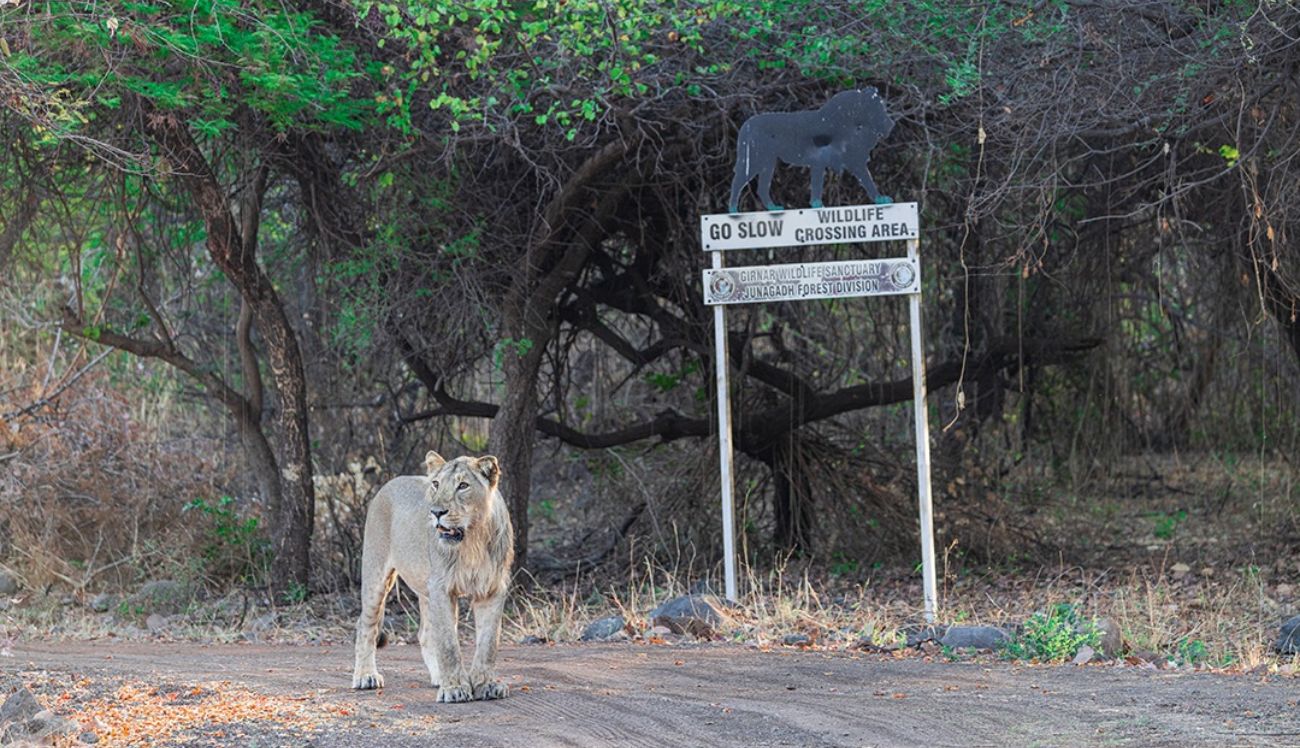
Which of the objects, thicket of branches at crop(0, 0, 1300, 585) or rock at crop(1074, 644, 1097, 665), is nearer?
rock at crop(1074, 644, 1097, 665)

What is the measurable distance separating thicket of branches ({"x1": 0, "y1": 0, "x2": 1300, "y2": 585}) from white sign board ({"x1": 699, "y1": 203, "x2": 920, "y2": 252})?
635 millimetres

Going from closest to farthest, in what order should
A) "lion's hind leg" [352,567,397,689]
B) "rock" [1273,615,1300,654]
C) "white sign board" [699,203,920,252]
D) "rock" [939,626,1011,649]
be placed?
1. "lion's hind leg" [352,567,397,689]
2. "rock" [939,626,1011,649]
3. "rock" [1273,615,1300,654]
4. "white sign board" [699,203,920,252]

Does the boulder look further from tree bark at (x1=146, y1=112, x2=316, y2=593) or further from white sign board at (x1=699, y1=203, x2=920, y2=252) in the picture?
tree bark at (x1=146, y1=112, x2=316, y2=593)

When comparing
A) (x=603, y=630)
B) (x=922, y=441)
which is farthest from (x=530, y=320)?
(x=922, y=441)

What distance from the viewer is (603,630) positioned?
35.9ft

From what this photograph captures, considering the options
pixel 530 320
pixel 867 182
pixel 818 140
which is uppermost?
pixel 818 140

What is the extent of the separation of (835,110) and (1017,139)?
133cm

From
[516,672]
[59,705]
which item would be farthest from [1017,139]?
[59,705]

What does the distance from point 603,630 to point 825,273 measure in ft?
9.57

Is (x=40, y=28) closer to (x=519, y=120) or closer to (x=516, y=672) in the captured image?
(x=519, y=120)

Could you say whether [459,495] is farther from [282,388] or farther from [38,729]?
[282,388]

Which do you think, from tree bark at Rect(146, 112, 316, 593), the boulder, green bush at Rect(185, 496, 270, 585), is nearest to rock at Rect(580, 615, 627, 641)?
the boulder

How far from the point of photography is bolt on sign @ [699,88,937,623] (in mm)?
10930

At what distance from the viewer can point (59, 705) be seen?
8008 millimetres
